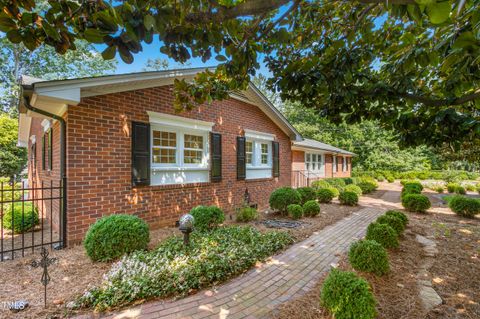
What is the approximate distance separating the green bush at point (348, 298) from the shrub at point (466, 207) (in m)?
8.61

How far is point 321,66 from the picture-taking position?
3.30 meters

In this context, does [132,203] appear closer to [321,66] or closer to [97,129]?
[97,129]

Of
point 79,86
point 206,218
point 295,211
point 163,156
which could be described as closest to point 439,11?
point 206,218

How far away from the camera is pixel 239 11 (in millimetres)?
1833

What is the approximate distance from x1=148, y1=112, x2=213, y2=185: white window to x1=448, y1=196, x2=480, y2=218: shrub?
30.0ft

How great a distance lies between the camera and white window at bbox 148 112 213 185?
6.18 metres

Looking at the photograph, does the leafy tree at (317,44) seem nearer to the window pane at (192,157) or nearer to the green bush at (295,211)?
the window pane at (192,157)

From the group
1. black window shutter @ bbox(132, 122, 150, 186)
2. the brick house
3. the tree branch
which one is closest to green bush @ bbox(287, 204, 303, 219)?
the brick house

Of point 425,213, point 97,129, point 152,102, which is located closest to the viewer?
point 97,129

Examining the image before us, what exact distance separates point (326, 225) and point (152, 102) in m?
6.10

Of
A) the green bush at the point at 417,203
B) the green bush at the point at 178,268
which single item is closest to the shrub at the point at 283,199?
the green bush at the point at 178,268

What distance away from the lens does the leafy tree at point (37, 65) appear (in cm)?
1984

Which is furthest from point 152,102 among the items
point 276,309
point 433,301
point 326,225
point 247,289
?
point 433,301

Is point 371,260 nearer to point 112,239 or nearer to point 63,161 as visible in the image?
point 112,239
